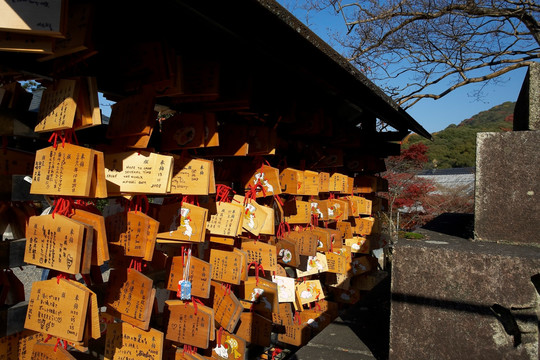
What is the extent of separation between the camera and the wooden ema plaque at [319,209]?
3.96 metres

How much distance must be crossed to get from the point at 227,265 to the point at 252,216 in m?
0.38

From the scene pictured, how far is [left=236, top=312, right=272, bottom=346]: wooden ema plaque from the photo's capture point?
9.91 feet

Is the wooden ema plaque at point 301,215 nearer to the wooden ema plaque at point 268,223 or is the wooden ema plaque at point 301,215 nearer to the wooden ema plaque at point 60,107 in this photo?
the wooden ema plaque at point 268,223

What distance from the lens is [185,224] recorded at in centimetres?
201

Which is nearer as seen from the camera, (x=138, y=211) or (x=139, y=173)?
(x=139, y=173)

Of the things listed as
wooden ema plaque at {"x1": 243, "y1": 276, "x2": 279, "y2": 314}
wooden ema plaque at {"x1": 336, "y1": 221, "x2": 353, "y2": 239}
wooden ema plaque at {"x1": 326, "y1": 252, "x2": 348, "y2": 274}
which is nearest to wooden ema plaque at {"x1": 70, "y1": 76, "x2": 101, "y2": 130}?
wooden ema plaque at {"x1": 243, "y1": 276, "x2": 279, "y2": 314}

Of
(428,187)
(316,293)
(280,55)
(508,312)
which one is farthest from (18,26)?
(428,187)

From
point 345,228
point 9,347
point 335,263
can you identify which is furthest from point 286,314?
point 9,347

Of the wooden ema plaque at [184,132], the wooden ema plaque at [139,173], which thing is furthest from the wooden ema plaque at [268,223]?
the wooden ema plaque at [139,173]

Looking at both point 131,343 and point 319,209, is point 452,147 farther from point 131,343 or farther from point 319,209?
point 131,343

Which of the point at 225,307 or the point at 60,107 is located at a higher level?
the point at 60,107

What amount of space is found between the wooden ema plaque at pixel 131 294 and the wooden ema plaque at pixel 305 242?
1832 mm

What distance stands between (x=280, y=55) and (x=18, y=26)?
4.08 ft

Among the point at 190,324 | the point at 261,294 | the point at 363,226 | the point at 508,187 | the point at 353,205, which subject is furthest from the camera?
the point at 363,226
